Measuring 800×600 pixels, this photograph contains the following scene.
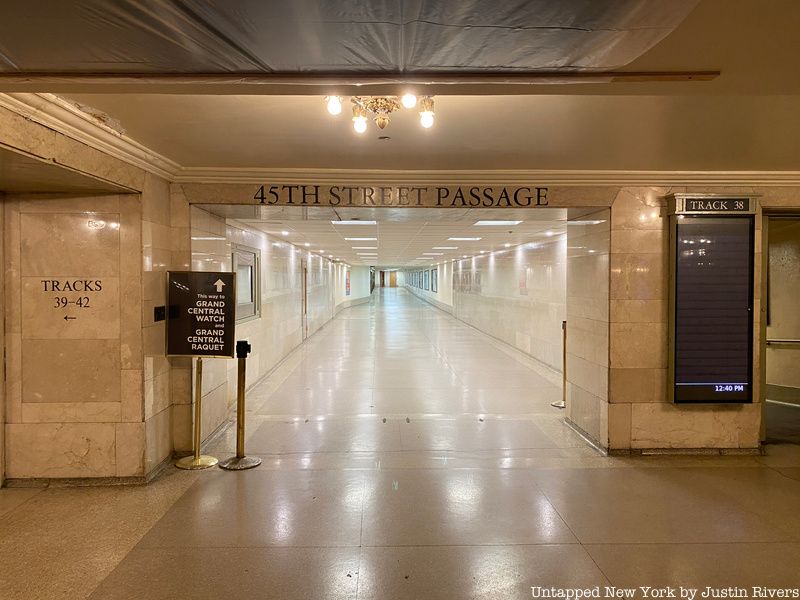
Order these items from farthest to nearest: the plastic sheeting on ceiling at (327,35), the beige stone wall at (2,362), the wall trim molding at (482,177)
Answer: the wall trim molding at (482,177), the beige stone wall at (2,362), the plastic sheeting on ceiling at (327,35)

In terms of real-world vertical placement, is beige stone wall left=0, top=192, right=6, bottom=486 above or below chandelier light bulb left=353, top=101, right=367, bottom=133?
below

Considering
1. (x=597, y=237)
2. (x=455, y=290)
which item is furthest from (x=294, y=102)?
(x=455, y=290)

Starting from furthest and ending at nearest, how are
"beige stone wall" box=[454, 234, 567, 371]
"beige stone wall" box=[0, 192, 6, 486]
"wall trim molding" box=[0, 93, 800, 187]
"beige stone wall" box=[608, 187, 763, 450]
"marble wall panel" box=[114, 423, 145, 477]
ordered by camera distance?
1. "beige stone wall" box=[454, 234, 567, 371]
2. "beige stone wall" box=[608, 187, 763, 450]
3. "wall trim molding" box=[0, 93, 800, 187]
4. "marble wall panel" box=[114, 423, 145, 477]
5. "beige stone wall" box=[0, 192, 6, 486]

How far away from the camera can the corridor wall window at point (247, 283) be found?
7.25 m

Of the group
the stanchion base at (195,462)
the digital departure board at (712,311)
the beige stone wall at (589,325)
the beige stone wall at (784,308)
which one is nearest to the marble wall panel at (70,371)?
the stanchion base at (195,462)

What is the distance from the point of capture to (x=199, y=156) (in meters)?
4.32

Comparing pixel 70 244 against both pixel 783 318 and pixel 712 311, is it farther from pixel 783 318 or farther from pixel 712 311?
pixel 783 318

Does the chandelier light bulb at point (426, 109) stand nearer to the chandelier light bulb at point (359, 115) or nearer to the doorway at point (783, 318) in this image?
the chandelier light bulb at point (359, 115)

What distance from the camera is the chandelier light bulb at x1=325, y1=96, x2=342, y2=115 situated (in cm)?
288

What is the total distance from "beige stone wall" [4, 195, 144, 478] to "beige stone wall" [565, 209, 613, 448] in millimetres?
4464

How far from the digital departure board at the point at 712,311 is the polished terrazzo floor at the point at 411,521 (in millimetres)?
749

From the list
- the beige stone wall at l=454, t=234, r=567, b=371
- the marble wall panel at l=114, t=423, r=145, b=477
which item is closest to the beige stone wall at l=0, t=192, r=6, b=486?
the marble wall panel at l=114, t=423, r=145, b=477

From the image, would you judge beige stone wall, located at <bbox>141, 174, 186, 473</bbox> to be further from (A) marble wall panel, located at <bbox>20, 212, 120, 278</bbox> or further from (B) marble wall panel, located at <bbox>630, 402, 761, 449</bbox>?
(B) marble wall panel, located at <bbox>630, 402, 761, 449</bbox>

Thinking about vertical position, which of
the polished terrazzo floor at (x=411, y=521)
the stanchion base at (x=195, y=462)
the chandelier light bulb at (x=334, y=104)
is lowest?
the polished terrazzo floor at (x=411, y=521)
